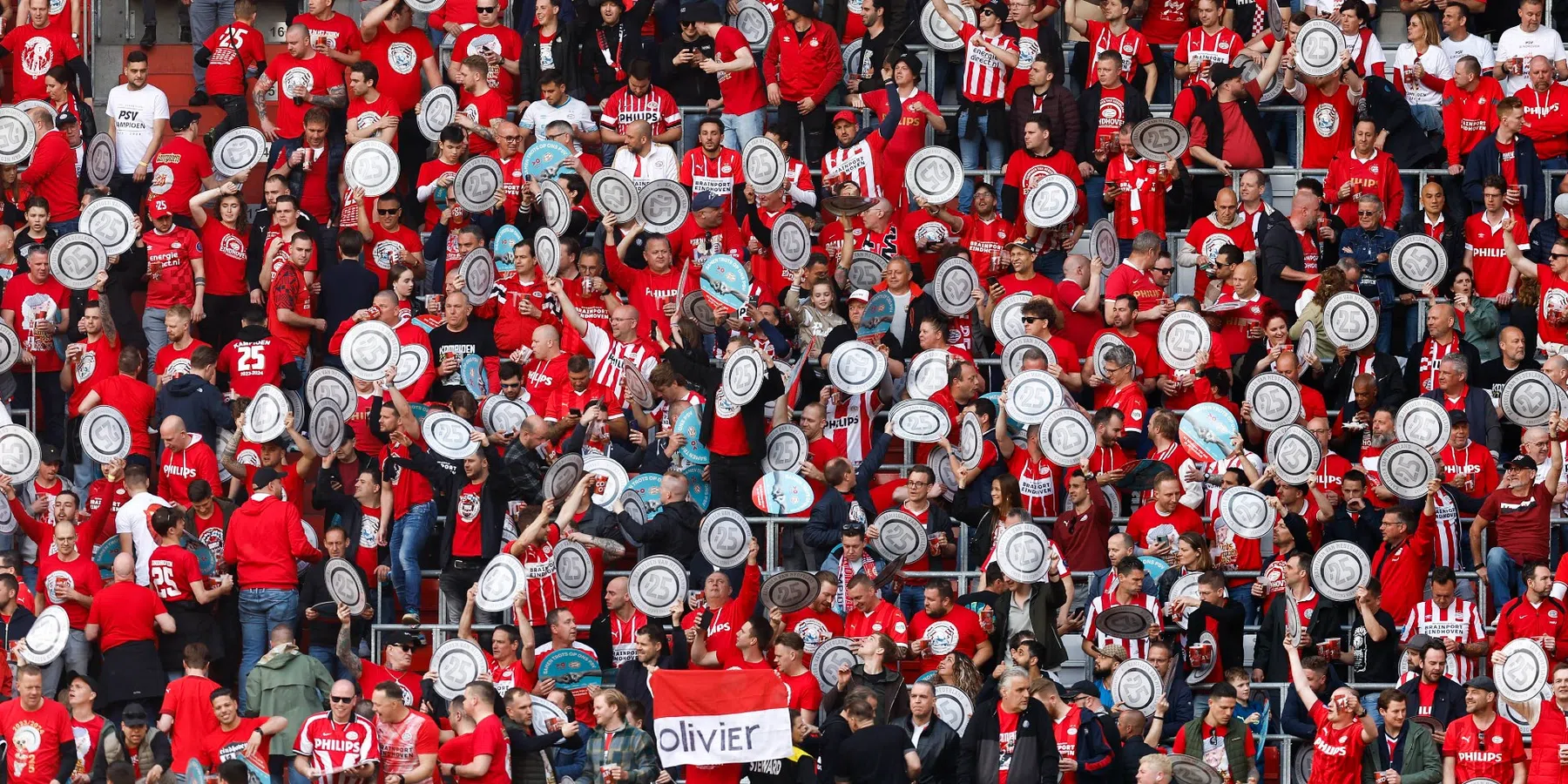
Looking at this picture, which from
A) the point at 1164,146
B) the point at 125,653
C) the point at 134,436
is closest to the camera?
the point at 125,653

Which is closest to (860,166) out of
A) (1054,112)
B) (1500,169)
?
(1054,112)

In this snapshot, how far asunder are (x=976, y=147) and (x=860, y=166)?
4.34 ft

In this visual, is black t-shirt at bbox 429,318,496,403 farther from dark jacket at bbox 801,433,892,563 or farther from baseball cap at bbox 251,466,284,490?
dark jacket at bbox 801,433,892,563

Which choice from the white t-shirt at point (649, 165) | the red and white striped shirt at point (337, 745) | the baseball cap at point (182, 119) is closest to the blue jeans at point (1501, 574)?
the white t-shirt at point (649, 165)

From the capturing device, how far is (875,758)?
18922 millimetres

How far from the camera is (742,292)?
78.5 feet

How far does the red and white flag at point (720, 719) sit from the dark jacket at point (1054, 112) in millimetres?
7596

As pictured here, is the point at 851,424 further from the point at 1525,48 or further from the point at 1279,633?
the point at 1525,48

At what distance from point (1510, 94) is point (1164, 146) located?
336 centimetres

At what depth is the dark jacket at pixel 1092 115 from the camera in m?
25.5

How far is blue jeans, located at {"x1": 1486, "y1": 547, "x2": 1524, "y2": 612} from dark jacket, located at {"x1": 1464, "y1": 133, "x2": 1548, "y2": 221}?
427 cm

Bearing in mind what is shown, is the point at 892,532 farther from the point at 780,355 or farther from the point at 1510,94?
the point at 1510,94

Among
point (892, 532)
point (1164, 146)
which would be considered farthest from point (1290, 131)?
point (892, 532)

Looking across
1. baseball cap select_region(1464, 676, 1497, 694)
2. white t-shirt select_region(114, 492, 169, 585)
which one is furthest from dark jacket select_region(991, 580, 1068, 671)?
white t-shirt select_region(114, 492, 169, 585)
